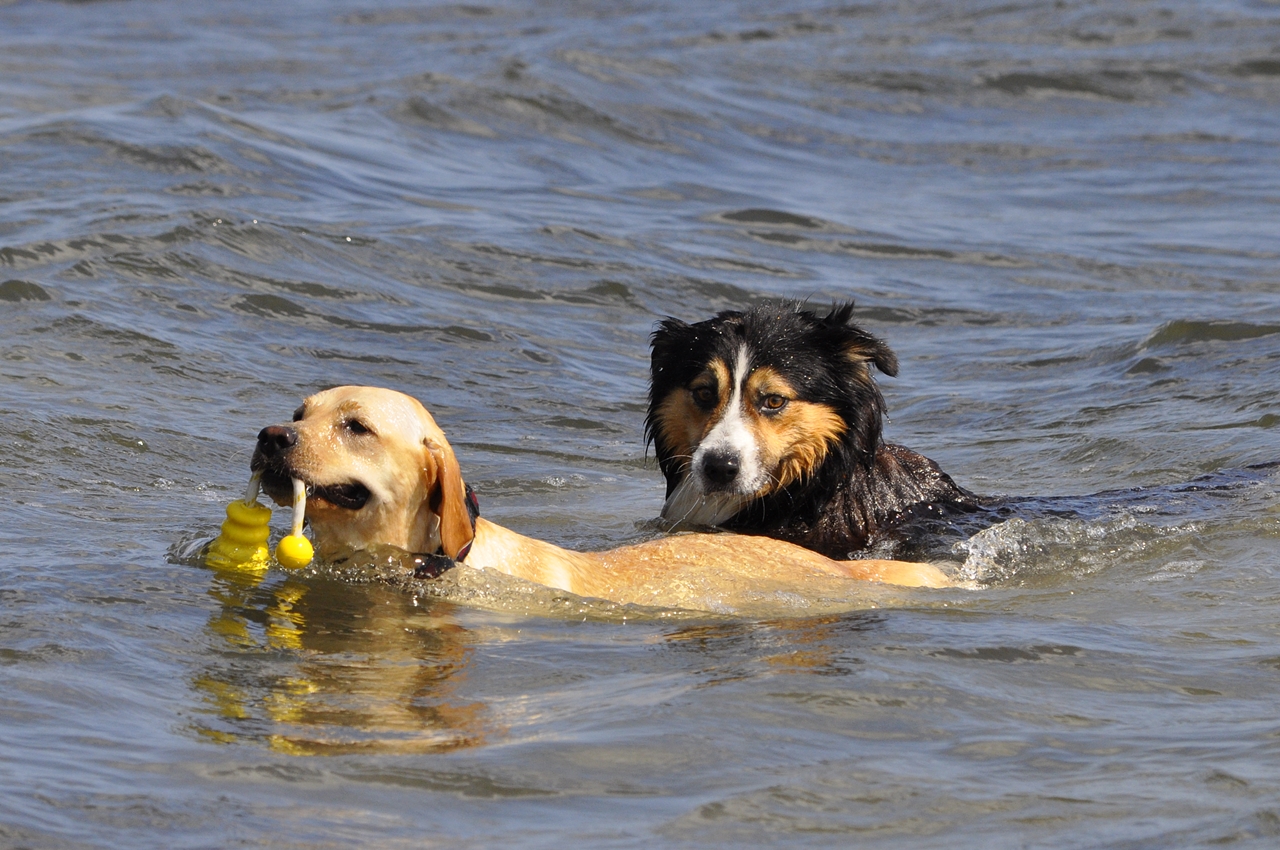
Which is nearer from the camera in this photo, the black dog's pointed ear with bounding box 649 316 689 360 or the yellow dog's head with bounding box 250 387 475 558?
the yellow dog's head with bounding box 250 387 475 558

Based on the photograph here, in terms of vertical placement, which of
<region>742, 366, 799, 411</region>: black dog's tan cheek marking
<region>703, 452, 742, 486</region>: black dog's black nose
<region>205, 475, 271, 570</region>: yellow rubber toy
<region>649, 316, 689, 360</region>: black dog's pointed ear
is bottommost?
<region>205, 475, 271, 570</region>: yellow rubber toy

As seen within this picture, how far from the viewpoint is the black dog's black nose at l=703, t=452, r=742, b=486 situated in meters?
7.54

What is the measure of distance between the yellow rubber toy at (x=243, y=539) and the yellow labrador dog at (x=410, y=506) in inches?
8.6

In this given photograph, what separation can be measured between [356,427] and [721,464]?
191 centimetres

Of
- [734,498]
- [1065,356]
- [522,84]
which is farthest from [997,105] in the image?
[734,498]

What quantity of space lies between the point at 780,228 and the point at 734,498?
28.4ft

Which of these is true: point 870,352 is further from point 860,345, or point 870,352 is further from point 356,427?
point 356,427

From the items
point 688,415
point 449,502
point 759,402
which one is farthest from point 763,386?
point 449,502

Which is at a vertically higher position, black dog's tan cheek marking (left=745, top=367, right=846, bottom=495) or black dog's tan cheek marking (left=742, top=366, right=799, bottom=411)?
black dog's tan cheek marking (left=742, top=366, right=799, bottom=411)

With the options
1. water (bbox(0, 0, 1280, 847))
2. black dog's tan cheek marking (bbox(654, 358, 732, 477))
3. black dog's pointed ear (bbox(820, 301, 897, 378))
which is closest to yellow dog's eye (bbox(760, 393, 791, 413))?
black dog's tan cheek marking (bbox(654, 358, 732, 477))

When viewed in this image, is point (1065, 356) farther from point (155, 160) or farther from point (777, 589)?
point (155, 160)

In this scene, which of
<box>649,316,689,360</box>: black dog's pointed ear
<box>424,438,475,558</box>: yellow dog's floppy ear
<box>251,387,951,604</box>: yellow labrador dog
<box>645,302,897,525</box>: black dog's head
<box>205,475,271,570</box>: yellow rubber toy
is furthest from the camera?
<box>649,316,689,360</box>: black dog's pointed ear

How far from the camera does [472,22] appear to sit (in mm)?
27344

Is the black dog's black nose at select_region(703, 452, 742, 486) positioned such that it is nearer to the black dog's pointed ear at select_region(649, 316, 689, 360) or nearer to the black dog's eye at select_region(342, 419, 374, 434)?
the black dog's pointed ear at select_region(649, 316, 689, 360)
